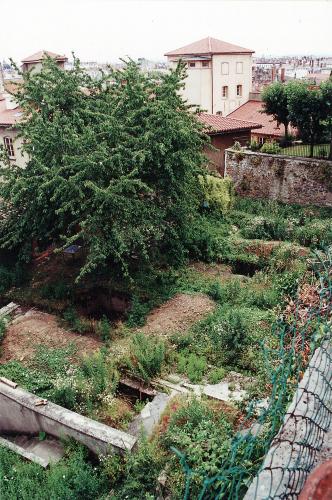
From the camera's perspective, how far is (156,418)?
26.2 feet

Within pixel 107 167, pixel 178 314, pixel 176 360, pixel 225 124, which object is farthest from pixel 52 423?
pixel 225 124

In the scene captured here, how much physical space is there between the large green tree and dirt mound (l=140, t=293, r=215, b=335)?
1.80 m

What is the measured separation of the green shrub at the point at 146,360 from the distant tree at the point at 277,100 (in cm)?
1774

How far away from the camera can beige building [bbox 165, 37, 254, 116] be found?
125 feet

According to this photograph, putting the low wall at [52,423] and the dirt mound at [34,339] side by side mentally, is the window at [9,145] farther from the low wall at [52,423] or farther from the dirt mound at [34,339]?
the low wall at [52,423]

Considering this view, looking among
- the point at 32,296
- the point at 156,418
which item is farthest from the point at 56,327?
the point at 156,418

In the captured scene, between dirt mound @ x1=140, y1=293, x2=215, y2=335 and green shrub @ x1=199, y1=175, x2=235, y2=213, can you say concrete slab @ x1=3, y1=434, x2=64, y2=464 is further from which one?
green shrub @ x1=199, y1=175, x2=235, y2=213

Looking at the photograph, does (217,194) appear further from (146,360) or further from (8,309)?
(146,360)

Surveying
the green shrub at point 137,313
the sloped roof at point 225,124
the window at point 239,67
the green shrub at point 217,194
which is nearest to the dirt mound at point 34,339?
the green shrub at point 137,313

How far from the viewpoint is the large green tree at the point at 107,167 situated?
12344 millimetres

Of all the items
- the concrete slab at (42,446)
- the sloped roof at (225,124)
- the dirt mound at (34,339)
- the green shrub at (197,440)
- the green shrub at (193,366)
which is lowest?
the concrete slab at (42,446)

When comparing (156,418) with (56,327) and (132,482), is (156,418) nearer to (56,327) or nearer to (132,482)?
(132,482)

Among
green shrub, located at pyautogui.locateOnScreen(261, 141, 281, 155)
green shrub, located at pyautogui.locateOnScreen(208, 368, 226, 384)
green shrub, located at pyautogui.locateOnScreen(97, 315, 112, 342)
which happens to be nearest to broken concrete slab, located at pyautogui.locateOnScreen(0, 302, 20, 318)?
green shrub, located at pyautogui.locateOnScreen(97, 315, 112, 342)

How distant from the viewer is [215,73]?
126 feet
